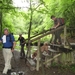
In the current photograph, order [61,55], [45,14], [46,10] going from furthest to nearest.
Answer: [45,14]
[46,10]
[61,55]

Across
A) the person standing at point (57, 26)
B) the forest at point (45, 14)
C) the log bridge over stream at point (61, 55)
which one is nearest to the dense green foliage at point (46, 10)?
the forest at point (45, 14)

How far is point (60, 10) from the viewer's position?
62.8ft

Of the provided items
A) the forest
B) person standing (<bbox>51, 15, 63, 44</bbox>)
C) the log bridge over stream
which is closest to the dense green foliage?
the forest

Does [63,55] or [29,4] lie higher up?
[29,4]

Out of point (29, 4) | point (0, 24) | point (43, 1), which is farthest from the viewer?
point (0, 24)

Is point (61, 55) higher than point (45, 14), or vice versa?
point (45, 14)

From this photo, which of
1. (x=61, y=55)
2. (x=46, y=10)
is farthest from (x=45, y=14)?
(x=61, y=55)

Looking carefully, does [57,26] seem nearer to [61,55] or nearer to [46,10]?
[61,55]

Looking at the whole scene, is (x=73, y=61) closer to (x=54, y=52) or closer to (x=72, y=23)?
(x=54, y=52)

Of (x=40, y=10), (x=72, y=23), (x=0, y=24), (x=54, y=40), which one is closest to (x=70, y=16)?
(x=72, y=23)

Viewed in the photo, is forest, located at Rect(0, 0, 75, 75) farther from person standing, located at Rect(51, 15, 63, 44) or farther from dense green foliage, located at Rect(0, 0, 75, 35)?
person standing, located at Rect(51, 15, 63, 44)

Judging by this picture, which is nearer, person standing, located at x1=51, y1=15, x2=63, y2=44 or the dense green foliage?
person standing, located at x1=51, y1=15, x2=63, y2=44

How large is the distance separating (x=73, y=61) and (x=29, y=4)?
31.5ft

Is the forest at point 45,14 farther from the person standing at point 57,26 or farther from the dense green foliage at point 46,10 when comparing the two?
the person standing at point 57,26
